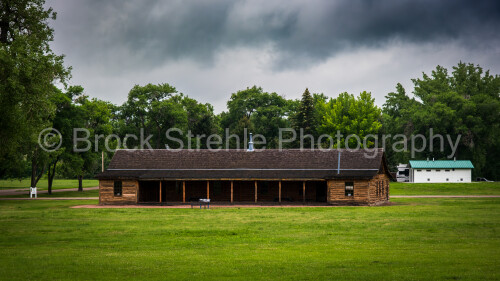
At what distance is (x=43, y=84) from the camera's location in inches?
1117

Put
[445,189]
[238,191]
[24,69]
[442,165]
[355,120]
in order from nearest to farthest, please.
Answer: [24,69] → [238,191] → [445,189] → [442,165] → [355,120]

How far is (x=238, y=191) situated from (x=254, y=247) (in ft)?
92.5

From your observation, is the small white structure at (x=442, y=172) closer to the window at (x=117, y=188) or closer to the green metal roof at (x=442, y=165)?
the green metal roof at (x=442, y=165)

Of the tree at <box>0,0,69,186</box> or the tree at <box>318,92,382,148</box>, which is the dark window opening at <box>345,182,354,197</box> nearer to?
the tree at <box>0,0,69,186</box>

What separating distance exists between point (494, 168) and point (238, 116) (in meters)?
44.6

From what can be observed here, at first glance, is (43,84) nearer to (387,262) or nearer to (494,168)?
(387,262)

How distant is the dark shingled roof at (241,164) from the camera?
145ft

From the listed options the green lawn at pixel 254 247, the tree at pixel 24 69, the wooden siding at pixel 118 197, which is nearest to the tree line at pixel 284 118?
the wooden siding at pixel 118 197

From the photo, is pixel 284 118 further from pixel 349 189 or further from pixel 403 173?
pixel 349 189

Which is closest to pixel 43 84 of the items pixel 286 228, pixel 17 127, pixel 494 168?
pixel 17 127

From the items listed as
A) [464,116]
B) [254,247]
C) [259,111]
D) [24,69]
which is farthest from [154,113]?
[254,247]

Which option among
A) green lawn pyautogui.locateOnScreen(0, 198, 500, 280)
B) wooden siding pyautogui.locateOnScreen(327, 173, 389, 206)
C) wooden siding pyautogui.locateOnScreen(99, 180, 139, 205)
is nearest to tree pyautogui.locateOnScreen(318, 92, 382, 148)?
wooden siding pyautogui.locateOnScreen(327, 173, 389, 206)

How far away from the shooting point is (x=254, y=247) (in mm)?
18969

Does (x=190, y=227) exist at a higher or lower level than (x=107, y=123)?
lower
